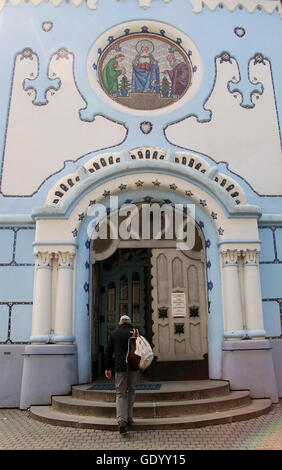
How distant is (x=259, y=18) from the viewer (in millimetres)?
9758

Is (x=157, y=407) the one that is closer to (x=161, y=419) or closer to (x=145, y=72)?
(x=161, y=419)

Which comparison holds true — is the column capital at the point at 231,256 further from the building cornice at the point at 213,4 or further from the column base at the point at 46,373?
the building cornice at the point at 213,4

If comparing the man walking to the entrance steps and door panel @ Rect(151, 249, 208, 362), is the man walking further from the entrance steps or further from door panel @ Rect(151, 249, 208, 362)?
door panel @ Rect(151, 249, 208, 362)

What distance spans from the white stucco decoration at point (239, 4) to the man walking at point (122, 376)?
7.87 metres

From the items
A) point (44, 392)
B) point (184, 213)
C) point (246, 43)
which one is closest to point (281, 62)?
point (246, 43)

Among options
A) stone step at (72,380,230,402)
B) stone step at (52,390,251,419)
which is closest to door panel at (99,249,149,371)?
stone step at (72,380,230,402)

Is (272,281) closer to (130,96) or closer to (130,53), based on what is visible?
(130,96)

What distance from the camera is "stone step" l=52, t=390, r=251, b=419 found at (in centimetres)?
584

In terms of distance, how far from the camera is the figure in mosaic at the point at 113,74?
9.19 meters

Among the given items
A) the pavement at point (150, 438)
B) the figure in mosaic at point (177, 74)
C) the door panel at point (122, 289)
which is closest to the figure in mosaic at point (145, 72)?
the figure in mosaic at point (177, 74)

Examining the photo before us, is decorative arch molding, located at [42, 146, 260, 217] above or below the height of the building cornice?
below

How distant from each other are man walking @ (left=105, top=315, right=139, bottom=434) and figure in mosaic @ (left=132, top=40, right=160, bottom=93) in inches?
224
